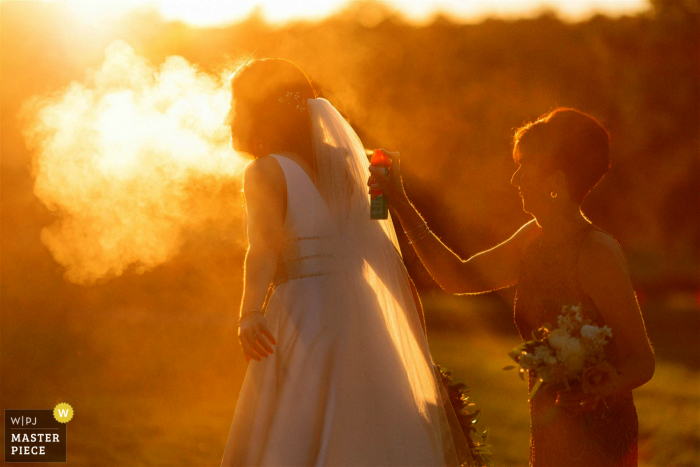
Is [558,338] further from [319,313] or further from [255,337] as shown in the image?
[255,337]

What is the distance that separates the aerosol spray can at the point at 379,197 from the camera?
4109 mm

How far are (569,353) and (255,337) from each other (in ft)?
4.61

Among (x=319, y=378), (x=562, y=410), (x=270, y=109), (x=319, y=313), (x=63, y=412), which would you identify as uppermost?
(x=63, y=412)

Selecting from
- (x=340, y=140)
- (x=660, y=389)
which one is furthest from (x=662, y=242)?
(x=340, y=140)

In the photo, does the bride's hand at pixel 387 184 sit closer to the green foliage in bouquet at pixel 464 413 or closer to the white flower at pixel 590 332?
the green foliage in bouquet at pixel 464 413

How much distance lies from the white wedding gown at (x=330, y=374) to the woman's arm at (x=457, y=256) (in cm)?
33

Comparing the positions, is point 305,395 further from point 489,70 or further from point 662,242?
point 662,242

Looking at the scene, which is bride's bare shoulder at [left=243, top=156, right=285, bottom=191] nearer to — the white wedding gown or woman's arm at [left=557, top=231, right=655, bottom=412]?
the white wedding gown

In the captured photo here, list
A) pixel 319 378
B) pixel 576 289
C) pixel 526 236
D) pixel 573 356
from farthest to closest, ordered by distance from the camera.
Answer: pixel 526 236
pixel 319 378
pixel 576 289
pixel 573 356

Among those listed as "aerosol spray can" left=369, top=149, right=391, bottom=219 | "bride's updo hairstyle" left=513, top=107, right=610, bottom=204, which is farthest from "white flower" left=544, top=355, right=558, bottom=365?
"aerosol spray can" left=369, top=149, right=391, bottom=219

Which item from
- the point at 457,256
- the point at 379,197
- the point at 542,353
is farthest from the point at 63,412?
the point at 542,353

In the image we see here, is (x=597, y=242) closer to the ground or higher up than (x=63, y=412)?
→ closer to the ground

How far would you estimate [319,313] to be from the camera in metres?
3.80

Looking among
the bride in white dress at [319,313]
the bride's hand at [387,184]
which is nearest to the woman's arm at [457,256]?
the bride's hand at [387,184]
